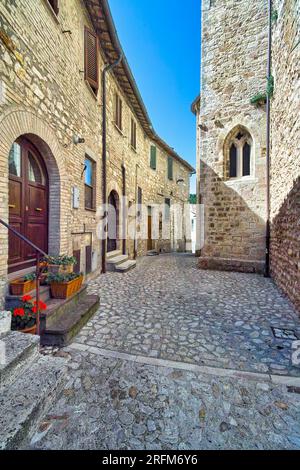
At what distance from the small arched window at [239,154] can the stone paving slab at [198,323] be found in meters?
3.88

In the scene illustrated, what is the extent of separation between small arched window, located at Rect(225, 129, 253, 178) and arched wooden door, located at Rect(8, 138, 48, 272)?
19.8 ft

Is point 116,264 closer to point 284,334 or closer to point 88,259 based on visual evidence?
point 88,259

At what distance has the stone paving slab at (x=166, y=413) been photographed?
145 centimetres

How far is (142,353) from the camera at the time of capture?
248 cm

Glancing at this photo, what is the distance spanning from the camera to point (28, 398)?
1.60 meters

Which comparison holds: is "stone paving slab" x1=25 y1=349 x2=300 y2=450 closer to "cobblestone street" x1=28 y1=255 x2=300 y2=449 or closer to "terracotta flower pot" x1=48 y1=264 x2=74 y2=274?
"cobblestone street" x1=28 y1=255 x2=300 y2=449

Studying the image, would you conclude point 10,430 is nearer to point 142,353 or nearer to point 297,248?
point 142,353

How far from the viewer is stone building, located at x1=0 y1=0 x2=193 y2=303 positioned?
287 centimetres

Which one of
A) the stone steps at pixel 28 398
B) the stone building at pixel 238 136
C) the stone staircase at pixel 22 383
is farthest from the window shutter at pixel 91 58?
the stone steps at pixel 28 398

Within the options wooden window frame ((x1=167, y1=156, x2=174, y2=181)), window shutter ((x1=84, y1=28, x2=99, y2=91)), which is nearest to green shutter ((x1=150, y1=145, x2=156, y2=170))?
wooden window frame ((x1=167, y1=156, x2=174, y2=181))

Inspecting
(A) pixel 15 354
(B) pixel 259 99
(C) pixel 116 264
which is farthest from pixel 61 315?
(B) pixel 259 99

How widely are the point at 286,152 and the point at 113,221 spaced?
568 cm

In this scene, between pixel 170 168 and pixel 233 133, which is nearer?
pixel 233 133

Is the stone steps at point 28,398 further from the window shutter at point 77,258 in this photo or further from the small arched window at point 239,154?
the small arched window at point 239,154
